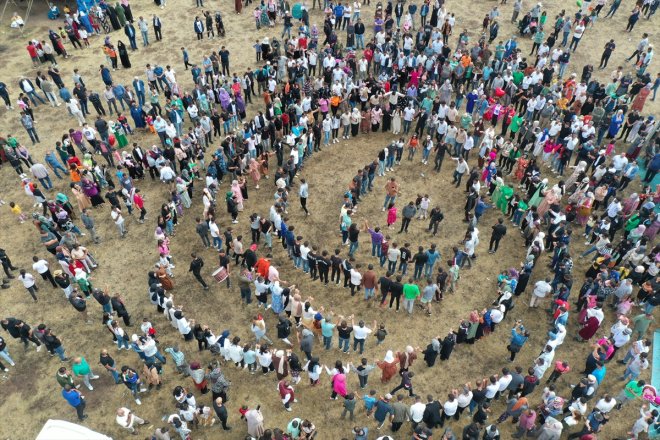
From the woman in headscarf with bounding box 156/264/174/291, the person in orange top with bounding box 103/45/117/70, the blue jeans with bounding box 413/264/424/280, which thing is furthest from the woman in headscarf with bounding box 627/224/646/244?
the person in orange top with bounding box 103/45/117/70

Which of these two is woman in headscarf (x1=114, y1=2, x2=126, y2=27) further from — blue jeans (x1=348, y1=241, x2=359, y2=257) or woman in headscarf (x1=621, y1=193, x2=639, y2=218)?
woman in headscarf (x1=621, y1=193, x2=639, y2=218)

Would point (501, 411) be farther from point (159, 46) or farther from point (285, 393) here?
point (159, 46)

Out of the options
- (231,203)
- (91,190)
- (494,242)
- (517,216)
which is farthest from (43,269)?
(517,216)

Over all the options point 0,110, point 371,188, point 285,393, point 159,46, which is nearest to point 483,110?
point 371,188

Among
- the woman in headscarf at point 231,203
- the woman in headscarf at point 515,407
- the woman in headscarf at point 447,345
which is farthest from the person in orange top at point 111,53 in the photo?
the woman in headscarf at point 515,407

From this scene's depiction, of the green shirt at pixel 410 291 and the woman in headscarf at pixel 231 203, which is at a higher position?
the woman in headscarf at pixel 231 203

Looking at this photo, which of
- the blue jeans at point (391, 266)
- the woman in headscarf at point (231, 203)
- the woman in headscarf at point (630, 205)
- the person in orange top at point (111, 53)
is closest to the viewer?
the blue jeans at point (391, 266)

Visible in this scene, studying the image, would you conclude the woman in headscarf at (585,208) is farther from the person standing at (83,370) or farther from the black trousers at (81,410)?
the black trousers at (81,410)
